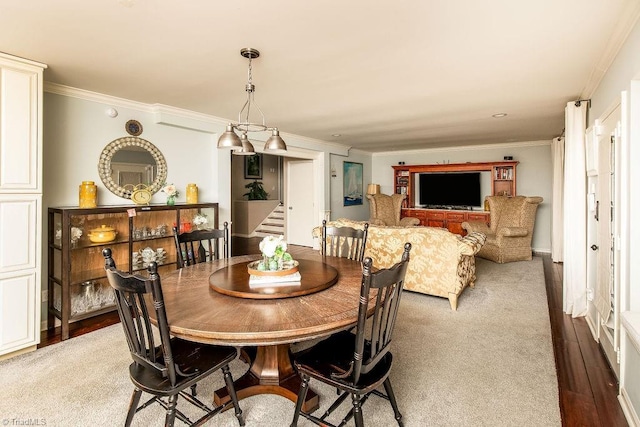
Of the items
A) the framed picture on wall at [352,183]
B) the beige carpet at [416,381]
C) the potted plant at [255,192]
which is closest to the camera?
the beige carpet at [416,381]

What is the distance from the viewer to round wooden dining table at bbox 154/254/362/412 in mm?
1447

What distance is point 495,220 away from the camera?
6285 millimetres

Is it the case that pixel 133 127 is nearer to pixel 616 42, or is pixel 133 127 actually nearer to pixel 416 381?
pixel 416 381

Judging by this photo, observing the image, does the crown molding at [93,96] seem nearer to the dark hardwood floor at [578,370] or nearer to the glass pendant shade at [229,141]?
the glass pendant shade at [229,141]

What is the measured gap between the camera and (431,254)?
12.4 feet

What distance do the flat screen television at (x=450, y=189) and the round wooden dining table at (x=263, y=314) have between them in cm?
557

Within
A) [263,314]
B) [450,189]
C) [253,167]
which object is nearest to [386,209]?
[450,189]

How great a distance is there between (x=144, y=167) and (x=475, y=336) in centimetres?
392

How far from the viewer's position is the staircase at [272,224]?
834 centimetres

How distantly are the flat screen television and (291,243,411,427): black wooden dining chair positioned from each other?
6.19 meters

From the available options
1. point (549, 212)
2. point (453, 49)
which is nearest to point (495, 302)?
point (453, 49)

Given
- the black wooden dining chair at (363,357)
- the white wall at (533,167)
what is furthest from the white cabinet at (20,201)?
the white wall at (533,167)

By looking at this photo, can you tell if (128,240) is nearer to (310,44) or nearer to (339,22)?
(310,44)

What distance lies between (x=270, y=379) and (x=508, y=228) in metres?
5.05
